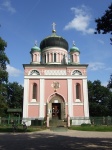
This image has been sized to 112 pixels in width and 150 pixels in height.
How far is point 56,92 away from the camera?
33.2 meters

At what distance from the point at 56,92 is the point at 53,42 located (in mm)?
8568

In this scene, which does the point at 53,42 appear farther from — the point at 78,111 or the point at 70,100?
the point at 78,111

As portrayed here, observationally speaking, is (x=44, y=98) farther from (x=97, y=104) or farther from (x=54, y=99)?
(x=97, y=104)

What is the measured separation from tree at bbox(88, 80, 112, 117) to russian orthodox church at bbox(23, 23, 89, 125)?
18842 millimetres

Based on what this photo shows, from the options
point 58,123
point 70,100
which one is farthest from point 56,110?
point 58,123

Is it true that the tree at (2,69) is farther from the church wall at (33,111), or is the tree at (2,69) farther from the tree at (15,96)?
the tree at (15,96)

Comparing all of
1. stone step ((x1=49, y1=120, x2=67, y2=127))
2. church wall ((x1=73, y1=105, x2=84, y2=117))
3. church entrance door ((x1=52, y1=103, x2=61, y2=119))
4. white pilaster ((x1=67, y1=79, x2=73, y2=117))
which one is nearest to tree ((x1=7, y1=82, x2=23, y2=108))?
church entrance door ((x1=52, y1=103, x2=61, y2=119))

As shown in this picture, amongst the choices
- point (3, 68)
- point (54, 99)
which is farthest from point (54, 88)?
point (3, 68)

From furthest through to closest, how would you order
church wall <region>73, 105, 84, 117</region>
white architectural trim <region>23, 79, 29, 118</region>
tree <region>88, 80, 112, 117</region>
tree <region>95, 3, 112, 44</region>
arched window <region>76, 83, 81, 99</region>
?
1. tree <region>88, 80, 112, 117</region>
2. arched window <region>76, 83, 81, 99</region>
3. church wall <region>73, 105, 84, 117</region>
4. white architectural trim <region>23, 79, 29, 118</region>
5. tree <region>95, 3, 112, 44</region>

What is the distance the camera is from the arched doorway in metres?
32.7

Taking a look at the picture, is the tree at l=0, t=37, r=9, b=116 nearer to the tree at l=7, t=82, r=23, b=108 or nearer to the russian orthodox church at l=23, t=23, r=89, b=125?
the russian orthodox church at l=23, t=23, r=89, b=125

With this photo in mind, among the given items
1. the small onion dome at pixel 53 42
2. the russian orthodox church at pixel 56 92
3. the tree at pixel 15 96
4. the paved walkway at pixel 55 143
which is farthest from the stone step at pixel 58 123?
the tree at pixel 15 96

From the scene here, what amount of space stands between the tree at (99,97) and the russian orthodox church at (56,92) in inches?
742

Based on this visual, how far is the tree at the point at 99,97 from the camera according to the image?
5147 centimetres
